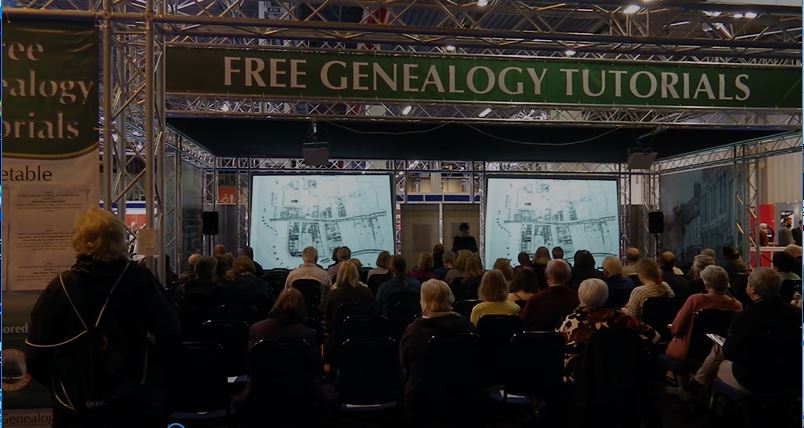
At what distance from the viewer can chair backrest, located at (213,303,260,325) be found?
16.7 ft

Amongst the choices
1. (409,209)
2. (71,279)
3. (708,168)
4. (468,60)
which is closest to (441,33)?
(468,60)

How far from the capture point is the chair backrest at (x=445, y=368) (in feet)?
A: 11.4

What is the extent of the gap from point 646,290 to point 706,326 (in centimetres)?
85

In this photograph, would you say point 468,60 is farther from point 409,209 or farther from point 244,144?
point 409,209

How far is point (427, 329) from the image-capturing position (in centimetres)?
363

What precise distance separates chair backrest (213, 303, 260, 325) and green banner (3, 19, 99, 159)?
1699mm

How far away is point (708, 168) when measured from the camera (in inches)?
496

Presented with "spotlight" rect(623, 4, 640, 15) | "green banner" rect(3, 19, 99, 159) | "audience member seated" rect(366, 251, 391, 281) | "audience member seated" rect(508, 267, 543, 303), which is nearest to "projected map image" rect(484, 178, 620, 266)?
"audience member seated" rect(366, 251, 391, 281)

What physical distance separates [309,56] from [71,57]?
A: 8.49ft

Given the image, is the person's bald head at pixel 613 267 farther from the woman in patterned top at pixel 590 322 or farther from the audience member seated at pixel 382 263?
the woman in patterned top at pixel 590 322

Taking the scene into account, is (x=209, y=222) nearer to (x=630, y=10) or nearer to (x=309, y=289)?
(x=309, y=289)

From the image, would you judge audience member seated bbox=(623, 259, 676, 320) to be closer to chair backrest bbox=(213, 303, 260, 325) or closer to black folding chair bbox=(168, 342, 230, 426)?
chair backrest bbox=(213, 303, 260, 325)

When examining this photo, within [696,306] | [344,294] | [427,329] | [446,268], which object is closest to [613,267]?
[696,306]

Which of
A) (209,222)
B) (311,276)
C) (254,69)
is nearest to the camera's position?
(254,69)
